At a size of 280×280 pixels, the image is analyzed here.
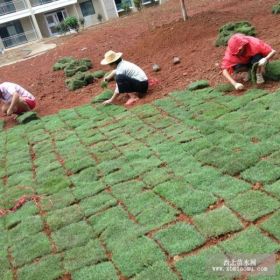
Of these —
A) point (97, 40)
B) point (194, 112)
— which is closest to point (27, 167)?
point (194, 112)

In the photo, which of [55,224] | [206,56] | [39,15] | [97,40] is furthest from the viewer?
[39,15]

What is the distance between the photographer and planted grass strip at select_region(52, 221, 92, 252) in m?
4.09

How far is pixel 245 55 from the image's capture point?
641 centimetres

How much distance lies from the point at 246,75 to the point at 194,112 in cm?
120

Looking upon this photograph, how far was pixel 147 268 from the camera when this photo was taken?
348 centimetres

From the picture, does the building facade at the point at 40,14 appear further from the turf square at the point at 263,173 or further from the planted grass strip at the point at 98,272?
the planted grass strip at the point at 98,272

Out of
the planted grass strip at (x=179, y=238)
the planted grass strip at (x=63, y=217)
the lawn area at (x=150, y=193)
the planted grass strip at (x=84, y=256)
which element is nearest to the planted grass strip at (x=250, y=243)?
the lawn area at (x=150, y=193)

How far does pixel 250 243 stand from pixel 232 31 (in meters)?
7.00

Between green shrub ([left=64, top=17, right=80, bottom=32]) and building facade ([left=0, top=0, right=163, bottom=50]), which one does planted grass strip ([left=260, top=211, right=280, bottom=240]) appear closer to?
green shrub ([left=64, top=17, right=80, bottom=32])

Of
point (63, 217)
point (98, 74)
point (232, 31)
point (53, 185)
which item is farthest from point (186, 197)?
point (98, 74)

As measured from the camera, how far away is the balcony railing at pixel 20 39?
33.6m

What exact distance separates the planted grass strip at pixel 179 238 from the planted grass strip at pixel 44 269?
1.00m

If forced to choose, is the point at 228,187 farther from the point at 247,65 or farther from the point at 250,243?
the point at 247,65

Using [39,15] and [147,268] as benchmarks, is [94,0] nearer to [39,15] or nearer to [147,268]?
[39,15]
